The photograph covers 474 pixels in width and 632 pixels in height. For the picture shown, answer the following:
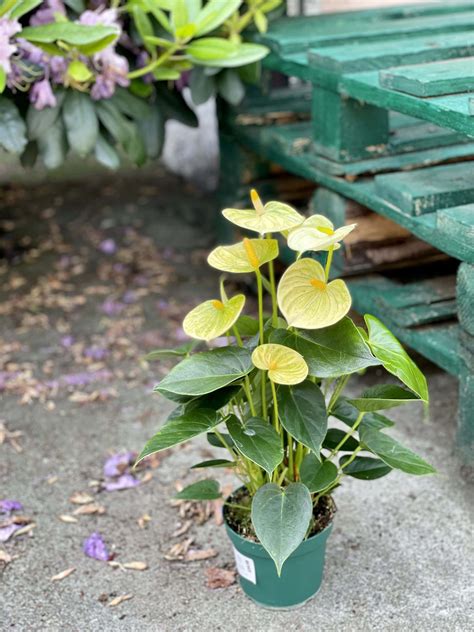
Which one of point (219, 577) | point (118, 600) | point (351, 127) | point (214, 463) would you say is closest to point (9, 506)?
point (118, 600)

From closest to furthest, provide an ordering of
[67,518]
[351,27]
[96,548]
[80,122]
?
[96,548], [67,518], [80,122], [351,27]

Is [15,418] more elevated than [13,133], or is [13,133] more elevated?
[13,133]

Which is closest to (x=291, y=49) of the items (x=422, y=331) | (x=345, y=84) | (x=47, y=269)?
(x=345, y=84)

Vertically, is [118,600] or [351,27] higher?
[351,27]

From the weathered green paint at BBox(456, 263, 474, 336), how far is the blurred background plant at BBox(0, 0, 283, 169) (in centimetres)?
97

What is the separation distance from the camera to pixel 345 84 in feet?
8.24

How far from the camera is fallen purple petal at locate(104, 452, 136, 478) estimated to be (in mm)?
2598

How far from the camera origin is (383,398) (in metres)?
1.92

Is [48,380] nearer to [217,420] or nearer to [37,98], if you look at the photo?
[37,98]

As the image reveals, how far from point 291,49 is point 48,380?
133 centimetres

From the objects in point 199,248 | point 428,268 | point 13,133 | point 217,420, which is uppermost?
point 13,133

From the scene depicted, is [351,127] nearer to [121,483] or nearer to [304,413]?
[304,413]

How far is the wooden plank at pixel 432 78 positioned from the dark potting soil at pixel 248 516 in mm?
969

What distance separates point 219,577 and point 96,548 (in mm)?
323
